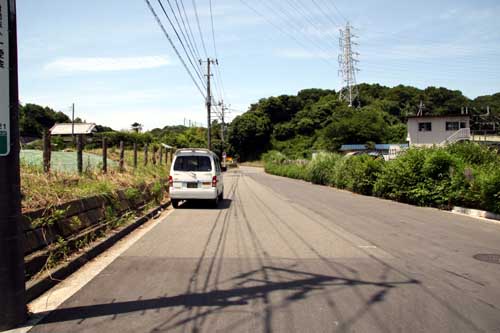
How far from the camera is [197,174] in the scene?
1413 centimetres

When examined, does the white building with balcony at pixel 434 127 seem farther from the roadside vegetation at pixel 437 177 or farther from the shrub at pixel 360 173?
the roadside vegetation at pixel 437 177

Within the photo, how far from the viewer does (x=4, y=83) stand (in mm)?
4004

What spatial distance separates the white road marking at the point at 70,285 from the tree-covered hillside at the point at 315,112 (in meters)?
64.5

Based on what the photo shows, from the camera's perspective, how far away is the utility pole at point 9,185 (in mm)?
3963

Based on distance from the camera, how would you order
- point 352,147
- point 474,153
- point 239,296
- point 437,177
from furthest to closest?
1. point 352,147
2. point 474,153
3. point 437,177
4. point 239,296

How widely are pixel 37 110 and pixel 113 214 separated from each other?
2639 inches

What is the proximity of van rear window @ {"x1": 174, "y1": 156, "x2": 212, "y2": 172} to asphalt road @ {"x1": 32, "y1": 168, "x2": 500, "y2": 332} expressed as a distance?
4.23m

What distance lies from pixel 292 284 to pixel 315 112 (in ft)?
288

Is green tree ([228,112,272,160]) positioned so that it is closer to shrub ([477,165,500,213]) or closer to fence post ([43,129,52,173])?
shrub ([477,165,500,213])

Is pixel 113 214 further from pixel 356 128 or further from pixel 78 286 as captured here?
pixel 356 128

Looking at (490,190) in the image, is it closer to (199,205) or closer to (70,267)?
(199,205)

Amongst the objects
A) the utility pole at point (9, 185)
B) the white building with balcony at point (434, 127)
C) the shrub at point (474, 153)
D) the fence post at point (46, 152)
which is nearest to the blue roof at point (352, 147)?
the white building with balcony at point (434, 127)

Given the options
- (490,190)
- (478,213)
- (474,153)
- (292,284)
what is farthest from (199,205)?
Result: (474,153)

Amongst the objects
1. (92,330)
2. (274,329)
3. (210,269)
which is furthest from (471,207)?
(92,330)
